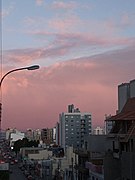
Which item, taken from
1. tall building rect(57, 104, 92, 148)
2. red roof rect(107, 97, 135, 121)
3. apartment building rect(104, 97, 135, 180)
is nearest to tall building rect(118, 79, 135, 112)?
red roof rect(107, 97, 135, 121)

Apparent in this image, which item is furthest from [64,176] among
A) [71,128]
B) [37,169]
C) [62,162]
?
[71,128]

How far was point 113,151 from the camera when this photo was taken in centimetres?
4653

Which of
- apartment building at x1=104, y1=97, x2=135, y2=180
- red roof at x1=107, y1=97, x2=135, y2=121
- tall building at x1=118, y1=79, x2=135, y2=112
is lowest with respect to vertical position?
apartment building at x1=104, y1=97, x2=135, y2=180

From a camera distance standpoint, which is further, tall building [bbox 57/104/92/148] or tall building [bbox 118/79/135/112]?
tall building [bbox 57/104/92/148]

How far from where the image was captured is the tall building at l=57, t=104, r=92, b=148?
515 ft

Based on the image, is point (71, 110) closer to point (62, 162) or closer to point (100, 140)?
point (62, 162)

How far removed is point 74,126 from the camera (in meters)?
160

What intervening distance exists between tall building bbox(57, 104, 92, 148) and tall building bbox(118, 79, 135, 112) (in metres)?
89.0

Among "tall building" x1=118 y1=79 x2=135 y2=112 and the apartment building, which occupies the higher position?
"tall building" x1=118 y1=79 x2=135 y2=112

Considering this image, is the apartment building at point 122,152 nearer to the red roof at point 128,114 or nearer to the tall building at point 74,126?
the red roof at point 128,114

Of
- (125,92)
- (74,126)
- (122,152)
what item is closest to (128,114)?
(122,152)

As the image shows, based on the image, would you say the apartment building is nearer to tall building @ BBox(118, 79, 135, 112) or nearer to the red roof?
the red roof

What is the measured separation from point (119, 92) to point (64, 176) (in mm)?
18902

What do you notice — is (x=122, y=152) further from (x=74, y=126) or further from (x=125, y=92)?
(x=74, y=126)
